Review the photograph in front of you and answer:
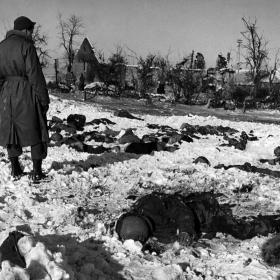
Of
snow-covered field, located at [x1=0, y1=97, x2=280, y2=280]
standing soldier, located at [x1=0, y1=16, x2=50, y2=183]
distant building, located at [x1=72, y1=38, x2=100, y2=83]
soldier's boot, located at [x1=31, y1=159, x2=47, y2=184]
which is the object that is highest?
distant building, located at [x1=72, y1=38, x2=100, y2=83]

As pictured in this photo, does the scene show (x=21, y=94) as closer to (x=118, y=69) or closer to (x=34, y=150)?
(x=34, y=150)

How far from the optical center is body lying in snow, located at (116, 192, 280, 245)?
338 centimetres

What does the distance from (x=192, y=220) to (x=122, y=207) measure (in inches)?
34.7

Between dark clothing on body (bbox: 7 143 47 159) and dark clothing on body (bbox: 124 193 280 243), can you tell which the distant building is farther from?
dark clothing on body (bbox: 124 193 280 243)

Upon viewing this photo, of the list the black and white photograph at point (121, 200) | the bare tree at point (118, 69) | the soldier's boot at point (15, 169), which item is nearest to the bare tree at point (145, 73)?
the bare tree at point (118, 69)

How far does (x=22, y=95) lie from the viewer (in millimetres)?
4602

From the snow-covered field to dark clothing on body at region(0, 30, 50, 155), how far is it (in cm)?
54

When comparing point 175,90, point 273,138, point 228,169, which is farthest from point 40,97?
point 175,90

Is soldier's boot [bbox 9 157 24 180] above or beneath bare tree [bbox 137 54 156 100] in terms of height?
beneath

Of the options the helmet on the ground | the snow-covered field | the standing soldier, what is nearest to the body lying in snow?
the helmet on the ground

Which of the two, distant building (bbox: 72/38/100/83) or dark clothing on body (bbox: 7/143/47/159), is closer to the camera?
dark clothing on body (bbox: 7/143/47/159)

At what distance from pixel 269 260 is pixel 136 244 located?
3.22 feet

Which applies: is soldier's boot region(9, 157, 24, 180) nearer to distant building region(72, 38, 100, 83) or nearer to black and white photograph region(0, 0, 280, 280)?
black and white photograph region(0, 0, 280, 280)

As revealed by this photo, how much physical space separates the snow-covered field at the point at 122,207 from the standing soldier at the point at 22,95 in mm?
449
